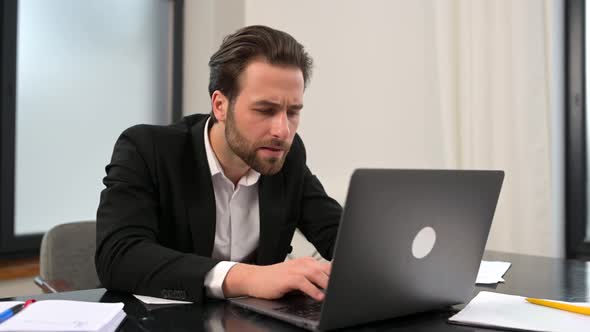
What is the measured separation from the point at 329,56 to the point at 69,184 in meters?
1.51

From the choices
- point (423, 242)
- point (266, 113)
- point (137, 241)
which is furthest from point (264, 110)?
point (423, 242)

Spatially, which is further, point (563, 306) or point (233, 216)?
point (233, 216)

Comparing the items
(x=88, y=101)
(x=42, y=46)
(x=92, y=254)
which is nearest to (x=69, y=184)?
(x=88, y=101)

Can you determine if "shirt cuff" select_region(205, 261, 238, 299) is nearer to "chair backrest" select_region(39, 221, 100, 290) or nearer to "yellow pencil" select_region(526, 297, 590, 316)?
"yellow pencil" select_region(526, 297, 590, 316)

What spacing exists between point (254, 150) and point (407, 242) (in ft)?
2.45

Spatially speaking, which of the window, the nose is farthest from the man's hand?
the window

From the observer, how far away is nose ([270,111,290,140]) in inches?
61.3

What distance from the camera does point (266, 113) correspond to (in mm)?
1582

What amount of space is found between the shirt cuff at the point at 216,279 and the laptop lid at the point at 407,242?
1.06 ft

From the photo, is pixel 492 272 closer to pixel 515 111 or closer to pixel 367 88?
pixel 515 111

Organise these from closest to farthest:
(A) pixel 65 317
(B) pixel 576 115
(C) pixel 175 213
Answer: (A) pixel 65 317, (C) pixel 175 213, (B) pixel 576 115

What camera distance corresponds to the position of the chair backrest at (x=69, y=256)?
1.78 meters

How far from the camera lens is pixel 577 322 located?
0.97 m

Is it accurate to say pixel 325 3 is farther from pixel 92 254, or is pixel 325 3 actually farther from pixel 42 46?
pixel 92 254
